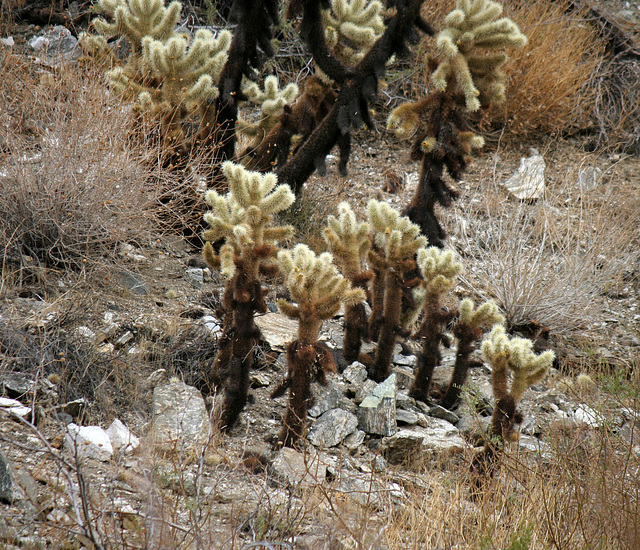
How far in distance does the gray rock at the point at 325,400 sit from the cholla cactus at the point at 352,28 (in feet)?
9.13

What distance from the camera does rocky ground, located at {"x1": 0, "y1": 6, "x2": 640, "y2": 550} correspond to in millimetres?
2424

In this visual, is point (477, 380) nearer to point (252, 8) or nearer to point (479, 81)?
point (479, 81)

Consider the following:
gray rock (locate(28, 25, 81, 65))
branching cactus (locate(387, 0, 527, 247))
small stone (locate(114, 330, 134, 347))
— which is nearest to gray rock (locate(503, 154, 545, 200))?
branching cactus (locate(387, 0, 527, 247))

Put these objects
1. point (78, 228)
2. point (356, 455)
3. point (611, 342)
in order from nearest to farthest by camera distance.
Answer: point (356, 455), point (78, 228), point (611, 342)

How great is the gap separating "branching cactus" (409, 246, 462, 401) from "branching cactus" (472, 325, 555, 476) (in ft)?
1.78

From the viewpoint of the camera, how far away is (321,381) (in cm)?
333

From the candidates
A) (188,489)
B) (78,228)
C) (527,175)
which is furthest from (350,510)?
(527,175)

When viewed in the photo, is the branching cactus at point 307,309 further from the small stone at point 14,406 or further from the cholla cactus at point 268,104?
the cholla cactus at point 268,104

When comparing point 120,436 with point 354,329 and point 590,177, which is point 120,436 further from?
point 590,177

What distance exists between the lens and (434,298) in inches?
160

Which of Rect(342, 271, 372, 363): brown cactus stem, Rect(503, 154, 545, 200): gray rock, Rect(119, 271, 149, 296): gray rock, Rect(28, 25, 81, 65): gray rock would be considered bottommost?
Rect(119, 271, 149, 296): gray rock

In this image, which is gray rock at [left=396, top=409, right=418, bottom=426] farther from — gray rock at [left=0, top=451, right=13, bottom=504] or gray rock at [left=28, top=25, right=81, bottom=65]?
gray rock at [left=28, top=25, right=81, bottom=65]

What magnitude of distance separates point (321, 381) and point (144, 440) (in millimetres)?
964

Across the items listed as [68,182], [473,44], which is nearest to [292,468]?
[68,182]
